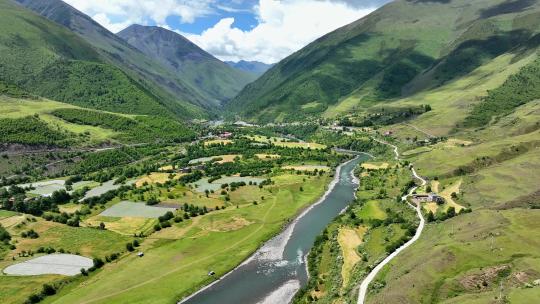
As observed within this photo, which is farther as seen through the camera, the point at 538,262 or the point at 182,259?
the point at 182,259

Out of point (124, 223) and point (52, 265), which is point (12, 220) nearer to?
point (124, 223)

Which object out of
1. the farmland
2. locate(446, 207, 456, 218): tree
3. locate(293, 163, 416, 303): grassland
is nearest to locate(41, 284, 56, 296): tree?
the farmland

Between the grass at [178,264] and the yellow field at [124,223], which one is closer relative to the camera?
the grass at [178,264]

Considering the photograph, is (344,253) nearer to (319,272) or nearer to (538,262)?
(319,272)

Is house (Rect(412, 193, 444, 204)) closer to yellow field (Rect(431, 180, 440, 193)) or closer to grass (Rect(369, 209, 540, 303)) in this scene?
yellow field (Rect(431, 180, 440, 193))

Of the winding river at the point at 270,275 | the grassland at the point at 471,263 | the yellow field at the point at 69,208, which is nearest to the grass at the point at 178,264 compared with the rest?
the winding river at the point at 270,275

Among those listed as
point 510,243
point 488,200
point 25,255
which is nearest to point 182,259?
point 25,255

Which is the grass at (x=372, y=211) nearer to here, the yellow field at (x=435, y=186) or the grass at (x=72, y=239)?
the yellow field at (x=435, y=186)
